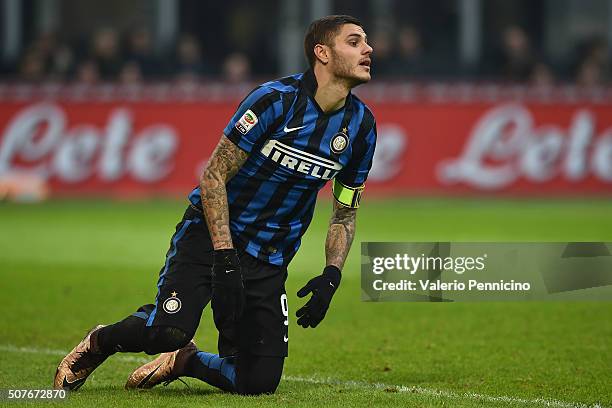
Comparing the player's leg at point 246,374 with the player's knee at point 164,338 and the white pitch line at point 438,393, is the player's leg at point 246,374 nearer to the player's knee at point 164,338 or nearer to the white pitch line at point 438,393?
the player's knee at point 164,338

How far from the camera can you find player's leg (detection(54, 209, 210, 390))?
6.20m

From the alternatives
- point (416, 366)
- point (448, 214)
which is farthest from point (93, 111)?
point (416, 366)

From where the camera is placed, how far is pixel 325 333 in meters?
8.85

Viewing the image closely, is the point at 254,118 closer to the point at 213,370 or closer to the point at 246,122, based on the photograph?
the point at 246,122

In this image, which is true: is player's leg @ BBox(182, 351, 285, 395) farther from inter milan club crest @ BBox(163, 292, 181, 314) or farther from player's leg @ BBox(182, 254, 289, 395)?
inter milan club crest @ BBox(163, 292, 181, 314)

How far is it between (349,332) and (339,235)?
2269 mm

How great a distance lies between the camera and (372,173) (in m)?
19.8

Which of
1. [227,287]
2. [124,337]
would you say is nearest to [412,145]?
[124,337]

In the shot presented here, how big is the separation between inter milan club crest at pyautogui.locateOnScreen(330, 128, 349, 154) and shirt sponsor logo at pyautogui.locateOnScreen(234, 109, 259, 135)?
0.44 metres

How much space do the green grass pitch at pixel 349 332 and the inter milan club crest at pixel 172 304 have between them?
0.43 metres

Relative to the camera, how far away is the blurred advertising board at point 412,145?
1908cm

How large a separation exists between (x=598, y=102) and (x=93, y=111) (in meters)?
7.57

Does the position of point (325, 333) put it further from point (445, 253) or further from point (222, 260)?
point (222, 260)

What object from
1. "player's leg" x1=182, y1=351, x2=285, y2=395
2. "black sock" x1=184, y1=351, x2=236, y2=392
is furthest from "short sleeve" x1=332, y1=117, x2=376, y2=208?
"black sock" x1=184, y1=351, x2=236, y2=392
